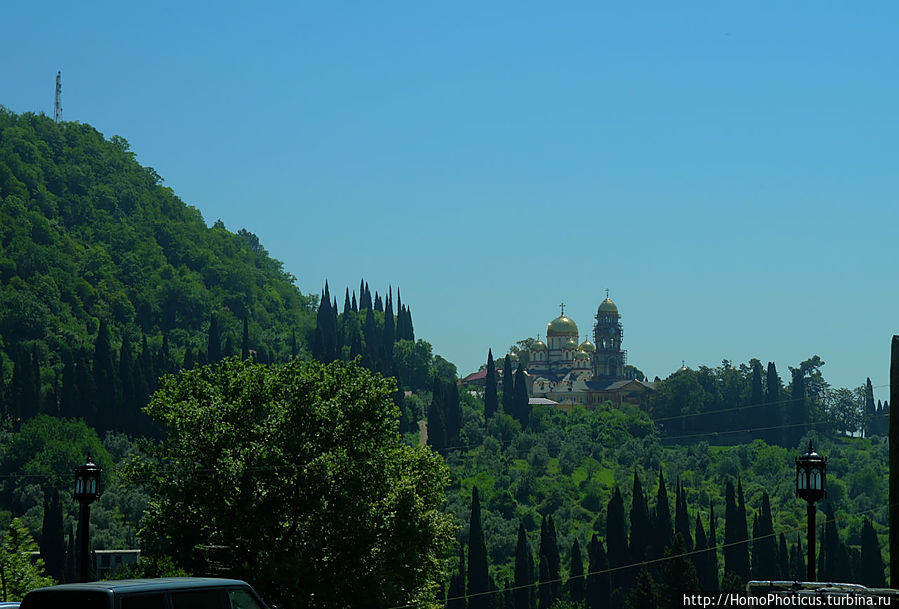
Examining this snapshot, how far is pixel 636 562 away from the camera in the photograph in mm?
119500

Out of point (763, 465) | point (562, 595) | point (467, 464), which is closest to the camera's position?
point (562, 595)

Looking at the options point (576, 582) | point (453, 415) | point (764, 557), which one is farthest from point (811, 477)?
point (453, 415)

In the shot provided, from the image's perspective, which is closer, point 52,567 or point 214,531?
point 214,531

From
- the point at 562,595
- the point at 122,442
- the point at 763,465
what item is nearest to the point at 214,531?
the point at 562,595

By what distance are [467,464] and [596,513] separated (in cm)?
2502

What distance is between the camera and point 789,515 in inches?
6142

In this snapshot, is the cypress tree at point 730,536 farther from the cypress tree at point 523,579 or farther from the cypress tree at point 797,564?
the cypress tree at point 523,579

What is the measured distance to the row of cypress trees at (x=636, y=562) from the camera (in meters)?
115

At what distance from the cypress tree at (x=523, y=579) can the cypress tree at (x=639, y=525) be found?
32.0 ft

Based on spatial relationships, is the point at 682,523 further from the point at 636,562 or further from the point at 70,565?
the point at 70,565

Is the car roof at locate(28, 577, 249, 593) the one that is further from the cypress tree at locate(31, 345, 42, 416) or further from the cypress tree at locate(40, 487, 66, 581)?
the cypress tree at locate(31, 345, 42, 416)

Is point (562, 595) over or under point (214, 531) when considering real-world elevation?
under

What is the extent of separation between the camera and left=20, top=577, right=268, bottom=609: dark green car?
1377cm

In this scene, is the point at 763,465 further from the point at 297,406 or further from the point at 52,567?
the point at 297,406
